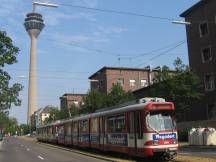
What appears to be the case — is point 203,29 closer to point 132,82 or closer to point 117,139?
point 117,139

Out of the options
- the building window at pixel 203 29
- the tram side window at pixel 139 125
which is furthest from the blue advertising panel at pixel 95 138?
the building window at pixel 203 29

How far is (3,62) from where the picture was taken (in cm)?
3428

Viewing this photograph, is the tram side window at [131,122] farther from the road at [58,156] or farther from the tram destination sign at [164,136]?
the road at [58,156]

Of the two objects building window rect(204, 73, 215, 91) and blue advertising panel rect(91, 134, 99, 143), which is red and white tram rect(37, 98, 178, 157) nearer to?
blue advertising panel rect(91, 134, 99, 143)

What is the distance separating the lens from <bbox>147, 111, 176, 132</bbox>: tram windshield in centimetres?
2259

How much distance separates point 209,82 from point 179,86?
20.0ft

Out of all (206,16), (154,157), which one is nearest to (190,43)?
(206,16)

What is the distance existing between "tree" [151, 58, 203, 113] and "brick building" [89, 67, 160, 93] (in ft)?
132

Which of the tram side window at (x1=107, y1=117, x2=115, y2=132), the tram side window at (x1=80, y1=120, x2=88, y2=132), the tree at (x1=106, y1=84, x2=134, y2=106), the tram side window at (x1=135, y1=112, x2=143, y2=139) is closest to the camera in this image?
the tram side window at (x1=135, y1=112, x2=143, y2=139)

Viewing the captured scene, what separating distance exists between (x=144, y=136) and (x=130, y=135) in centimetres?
185

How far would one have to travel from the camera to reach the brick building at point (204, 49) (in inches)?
1946

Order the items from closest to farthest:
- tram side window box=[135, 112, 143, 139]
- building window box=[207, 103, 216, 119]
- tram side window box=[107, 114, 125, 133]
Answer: tram side window box=[135, 112, 143, 139] < tram side window box=[107, 114, 125, 133] < building window box=[207, 103, 216, 119]

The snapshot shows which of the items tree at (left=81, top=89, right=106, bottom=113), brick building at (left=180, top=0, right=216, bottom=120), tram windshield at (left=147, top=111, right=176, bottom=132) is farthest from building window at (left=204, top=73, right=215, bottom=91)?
tram windshield at (left=147, top=111, right=176, bottom=132)

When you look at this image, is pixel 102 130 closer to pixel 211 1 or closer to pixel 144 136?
pixel 144 136
